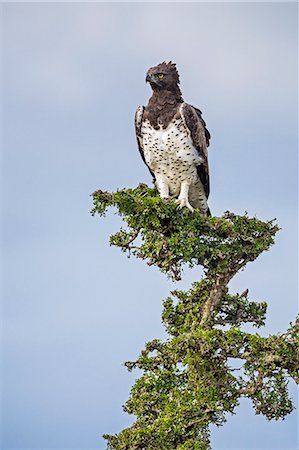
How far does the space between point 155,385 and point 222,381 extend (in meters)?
0.66

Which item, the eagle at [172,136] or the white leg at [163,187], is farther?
the white leg at [163,187]

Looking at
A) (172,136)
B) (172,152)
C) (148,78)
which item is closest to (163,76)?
(148,78)

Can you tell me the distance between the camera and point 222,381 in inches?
336

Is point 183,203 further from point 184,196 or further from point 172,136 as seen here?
point 172,136

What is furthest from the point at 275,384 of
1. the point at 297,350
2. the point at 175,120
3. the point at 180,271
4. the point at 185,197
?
the point at 175,120

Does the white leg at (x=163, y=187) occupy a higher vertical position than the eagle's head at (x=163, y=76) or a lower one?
lower

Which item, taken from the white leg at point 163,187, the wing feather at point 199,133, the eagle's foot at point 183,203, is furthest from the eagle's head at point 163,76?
the eagle's foot at point 183,203

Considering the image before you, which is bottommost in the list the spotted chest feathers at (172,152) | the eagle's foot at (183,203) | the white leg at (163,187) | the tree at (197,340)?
the tree at (197,340)

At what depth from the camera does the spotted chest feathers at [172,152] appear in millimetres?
9633

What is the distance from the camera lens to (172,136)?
9633mm

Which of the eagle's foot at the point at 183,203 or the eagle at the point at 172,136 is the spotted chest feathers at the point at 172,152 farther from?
the eagle's foot at the point at 183,203

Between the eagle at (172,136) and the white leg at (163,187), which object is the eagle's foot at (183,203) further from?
the white leg at (163,187)

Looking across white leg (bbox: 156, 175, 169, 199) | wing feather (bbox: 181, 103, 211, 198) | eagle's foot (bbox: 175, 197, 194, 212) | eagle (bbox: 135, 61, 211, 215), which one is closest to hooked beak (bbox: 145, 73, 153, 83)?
eagle (bbox: 135, 61, 211, 215)

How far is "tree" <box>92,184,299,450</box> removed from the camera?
837 centimetres
